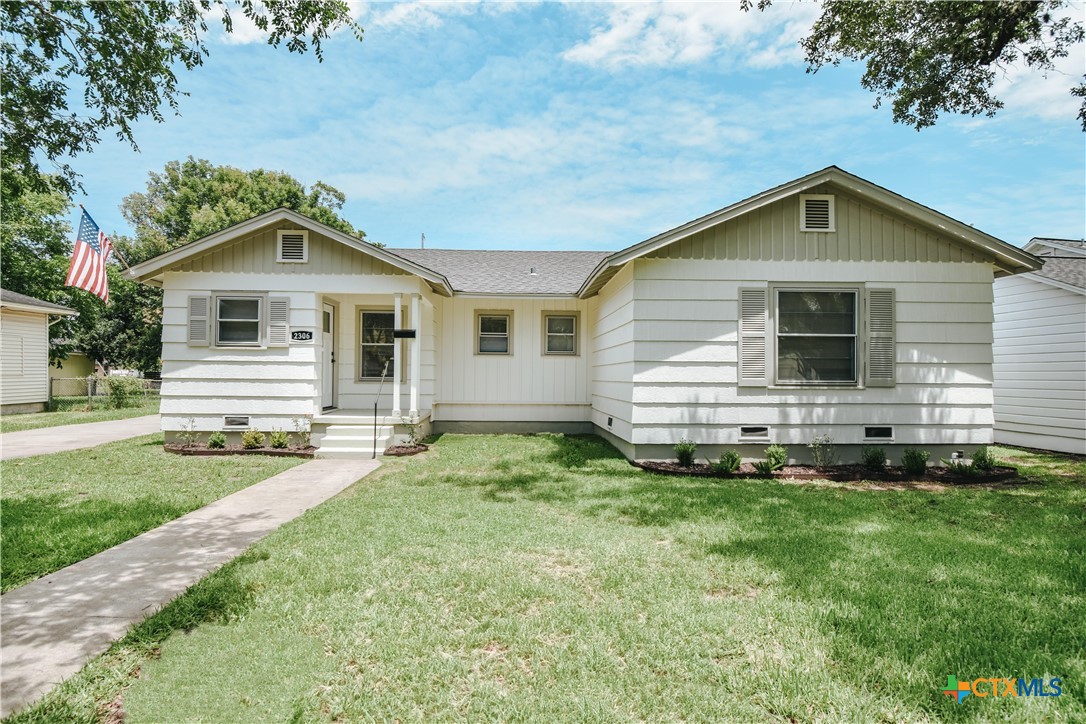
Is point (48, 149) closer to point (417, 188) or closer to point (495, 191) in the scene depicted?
point (495, 191)

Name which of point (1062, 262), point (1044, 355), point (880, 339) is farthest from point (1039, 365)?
point (880, 339)

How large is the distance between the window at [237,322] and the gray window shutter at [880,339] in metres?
10.5

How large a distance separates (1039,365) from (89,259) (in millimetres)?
22243

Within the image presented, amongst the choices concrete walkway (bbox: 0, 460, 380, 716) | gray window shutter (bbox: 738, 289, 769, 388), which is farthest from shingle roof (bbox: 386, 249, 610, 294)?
concrete walkway (bbox: 0, 460, 380, 716)

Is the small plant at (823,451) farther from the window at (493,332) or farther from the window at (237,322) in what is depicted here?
the window at (237,322)

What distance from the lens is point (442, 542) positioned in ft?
14.4

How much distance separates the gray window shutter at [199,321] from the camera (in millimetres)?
9312

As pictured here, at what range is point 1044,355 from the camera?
32.5ft

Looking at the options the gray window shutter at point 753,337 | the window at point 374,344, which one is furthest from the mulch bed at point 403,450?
the gray window shutter at point 753,337

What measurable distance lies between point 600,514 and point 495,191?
1619 cm

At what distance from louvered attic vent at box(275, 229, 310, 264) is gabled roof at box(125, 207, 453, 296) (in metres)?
0.22

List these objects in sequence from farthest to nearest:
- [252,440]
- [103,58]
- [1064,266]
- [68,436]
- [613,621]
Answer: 1. [68,436]
2. [1064,266]
3. [252,440]
4. [103,58]
5. [613,621]

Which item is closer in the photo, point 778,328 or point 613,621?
point 613,621

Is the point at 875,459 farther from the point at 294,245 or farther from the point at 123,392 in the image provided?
the point at 123,392
